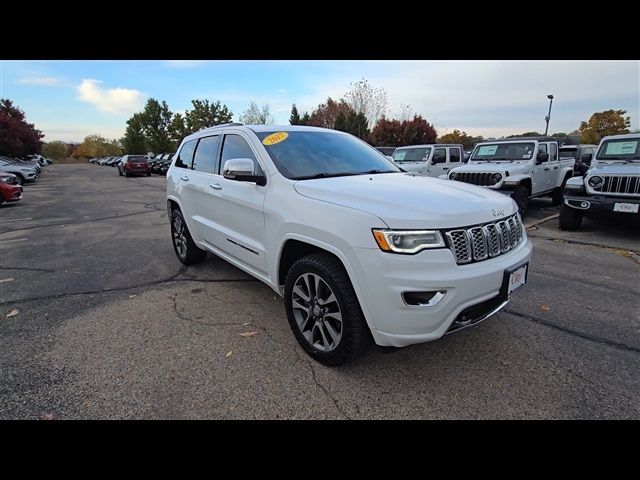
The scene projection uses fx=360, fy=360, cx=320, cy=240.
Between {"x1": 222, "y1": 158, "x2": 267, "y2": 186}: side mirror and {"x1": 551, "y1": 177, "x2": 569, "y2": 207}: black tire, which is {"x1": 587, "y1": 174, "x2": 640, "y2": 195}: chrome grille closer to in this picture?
{"x1": 551, "y1": 177, "x2": 569, "y2": 207}: black tire

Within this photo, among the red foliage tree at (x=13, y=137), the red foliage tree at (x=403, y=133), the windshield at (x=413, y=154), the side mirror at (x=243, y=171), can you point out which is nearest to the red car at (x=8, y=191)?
the side mirror at (x=243, y=171)

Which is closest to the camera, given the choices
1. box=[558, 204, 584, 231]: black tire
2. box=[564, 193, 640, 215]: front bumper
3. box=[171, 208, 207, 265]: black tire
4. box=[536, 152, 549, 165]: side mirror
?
box=[171, 208, 207, 265]: black tire

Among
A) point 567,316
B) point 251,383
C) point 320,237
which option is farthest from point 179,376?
point 567,316

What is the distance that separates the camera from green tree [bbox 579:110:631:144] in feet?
115

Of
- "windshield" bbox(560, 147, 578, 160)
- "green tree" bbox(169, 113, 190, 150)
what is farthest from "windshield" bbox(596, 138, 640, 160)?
"green tree" bbox(169, 113, 190, 150)

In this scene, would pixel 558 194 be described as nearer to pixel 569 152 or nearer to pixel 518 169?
pixel 518 169

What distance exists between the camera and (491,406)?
234 cm

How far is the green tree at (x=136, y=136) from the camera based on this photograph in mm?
65688

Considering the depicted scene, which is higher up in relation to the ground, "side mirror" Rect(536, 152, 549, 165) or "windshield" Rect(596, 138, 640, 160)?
A: "windshield" Rect(596, 138, 640, 160)

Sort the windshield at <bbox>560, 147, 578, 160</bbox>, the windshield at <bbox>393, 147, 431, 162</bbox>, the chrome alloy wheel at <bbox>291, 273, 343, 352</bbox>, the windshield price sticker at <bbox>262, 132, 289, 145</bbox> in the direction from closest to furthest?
the chrome alloy wheel at <bbox>291, 273, 343, 352</bbox> < the windshield price sticker at <bbox>262, 132, 289, 145</bbox> < the windshield at <bbox>393, 147, 431, 162</bbox> < the windshield at <bbox>560, 147, 578, 160</bbox>

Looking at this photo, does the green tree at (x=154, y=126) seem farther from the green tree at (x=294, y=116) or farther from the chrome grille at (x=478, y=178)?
the chrome grille at (x=478, y=178)

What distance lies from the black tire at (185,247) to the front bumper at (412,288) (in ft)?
11.1

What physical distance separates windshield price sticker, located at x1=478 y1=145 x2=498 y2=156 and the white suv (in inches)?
300
